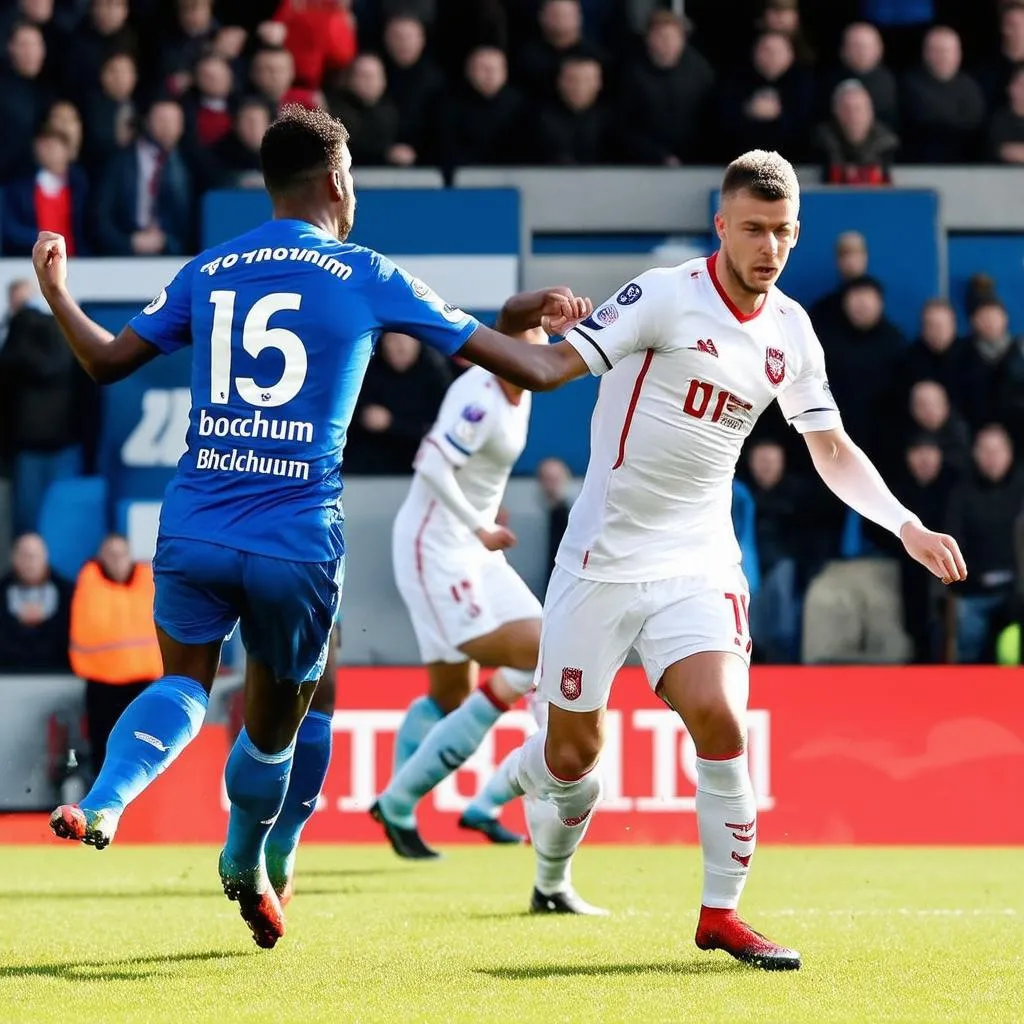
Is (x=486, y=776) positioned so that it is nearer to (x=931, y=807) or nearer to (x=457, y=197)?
(x=931, y=807)

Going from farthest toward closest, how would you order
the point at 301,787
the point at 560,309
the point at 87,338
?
the point at 301,787 < the point at 560,309 < the point at 87,338

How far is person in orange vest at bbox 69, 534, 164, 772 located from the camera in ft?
41.9

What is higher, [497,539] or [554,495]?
[554,495]

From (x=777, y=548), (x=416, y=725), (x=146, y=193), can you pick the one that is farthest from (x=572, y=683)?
(x=146, y=193)

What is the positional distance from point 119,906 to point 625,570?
293cm

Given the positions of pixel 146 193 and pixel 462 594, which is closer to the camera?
pixel 462 594

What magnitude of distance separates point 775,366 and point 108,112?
9.86 m

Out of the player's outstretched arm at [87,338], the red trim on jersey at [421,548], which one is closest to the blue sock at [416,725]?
the red trim on jersey at [421,548]

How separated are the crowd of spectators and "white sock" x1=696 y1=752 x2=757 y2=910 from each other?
360 inches

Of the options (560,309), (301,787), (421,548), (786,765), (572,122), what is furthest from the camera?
(572,122)

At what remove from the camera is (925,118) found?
15.2m

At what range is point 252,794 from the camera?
6.00 metres

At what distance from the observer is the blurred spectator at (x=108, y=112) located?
15031 mm

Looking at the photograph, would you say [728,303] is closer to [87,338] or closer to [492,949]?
[87,338]
